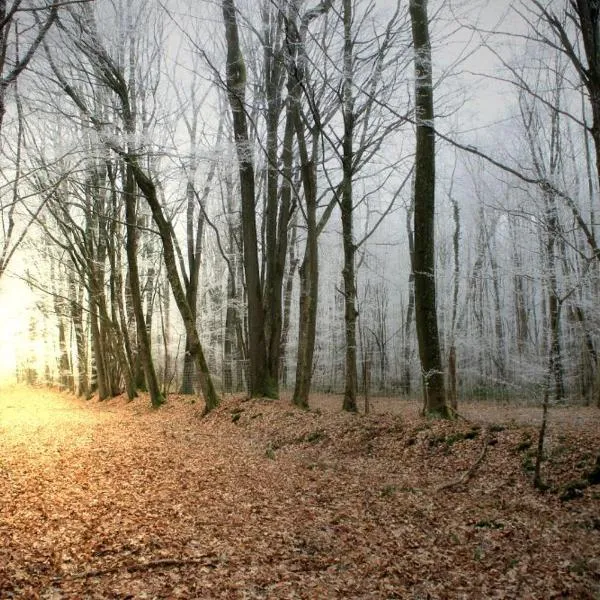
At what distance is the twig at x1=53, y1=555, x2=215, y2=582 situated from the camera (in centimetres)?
350

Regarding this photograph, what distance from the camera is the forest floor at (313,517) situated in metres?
3.55

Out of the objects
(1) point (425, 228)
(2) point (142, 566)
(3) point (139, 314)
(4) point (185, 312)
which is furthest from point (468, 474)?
(3) point (139, 314)

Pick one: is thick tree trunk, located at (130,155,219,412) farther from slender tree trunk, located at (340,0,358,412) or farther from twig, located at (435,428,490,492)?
twig, located at (435,428,490,492)

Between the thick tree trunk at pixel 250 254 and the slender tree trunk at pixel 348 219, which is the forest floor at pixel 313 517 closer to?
the slender tree trunk at pixel 348 219

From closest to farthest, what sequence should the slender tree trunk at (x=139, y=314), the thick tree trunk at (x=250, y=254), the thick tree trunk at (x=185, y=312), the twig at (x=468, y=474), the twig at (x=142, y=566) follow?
the twig at (x=142, y=566) < the twig at (x=468, y=474) < the thick tree trunk at (x=250, y=254) < the thick tree trunk at (x=185, y=312) < the slender tree trunk at (x=139, y=314)

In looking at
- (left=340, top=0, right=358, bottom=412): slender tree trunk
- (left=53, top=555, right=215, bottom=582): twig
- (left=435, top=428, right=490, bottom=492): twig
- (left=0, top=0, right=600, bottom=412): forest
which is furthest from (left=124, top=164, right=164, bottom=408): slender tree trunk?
(left=53, top=555, right=215, bottom=582): twig

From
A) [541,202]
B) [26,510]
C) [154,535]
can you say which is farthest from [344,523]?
[541,202]

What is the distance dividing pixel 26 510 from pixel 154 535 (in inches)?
61.0

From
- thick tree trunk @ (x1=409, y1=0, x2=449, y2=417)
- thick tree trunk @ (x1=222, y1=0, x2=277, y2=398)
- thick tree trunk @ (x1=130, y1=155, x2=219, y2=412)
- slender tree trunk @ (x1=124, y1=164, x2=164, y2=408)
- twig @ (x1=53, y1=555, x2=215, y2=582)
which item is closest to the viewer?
twig @ (x1=53, y1=555, x2=215, y2=582)

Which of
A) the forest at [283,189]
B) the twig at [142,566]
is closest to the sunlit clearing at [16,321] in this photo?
the forest at [283,189]

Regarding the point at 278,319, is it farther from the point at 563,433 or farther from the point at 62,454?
the point at 563,433

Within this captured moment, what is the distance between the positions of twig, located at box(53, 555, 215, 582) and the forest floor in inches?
0.6

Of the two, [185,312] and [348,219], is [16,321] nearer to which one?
[185,312]

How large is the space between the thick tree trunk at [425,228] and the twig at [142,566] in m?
5.58
